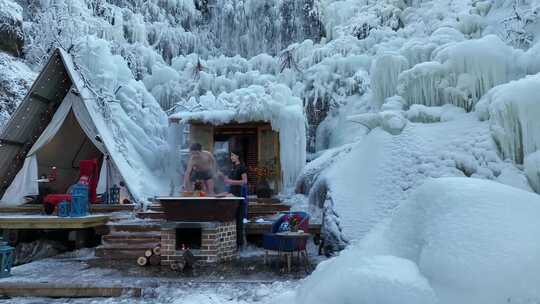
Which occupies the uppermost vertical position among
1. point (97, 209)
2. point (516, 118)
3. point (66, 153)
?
point (66, 153)

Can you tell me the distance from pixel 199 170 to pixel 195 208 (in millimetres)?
1005

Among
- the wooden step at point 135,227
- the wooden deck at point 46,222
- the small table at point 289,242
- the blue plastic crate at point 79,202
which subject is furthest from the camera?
the blue plastic crate at point 79,202

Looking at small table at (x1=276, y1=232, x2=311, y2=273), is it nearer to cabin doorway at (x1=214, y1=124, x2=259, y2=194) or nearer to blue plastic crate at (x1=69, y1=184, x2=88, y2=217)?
blue plastic crate at (x1=69, y1=184, x2=88, y2=217)

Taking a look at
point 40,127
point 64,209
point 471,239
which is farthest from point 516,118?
point 40,127

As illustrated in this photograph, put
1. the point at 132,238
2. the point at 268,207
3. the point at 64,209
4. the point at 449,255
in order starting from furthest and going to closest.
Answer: the point at 268,207, the point at 64,209, the point at 132,238, the point at 449,255

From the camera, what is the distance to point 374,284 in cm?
311

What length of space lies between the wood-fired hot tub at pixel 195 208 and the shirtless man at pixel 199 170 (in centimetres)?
78

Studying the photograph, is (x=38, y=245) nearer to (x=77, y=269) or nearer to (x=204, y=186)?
(x=77, y=269)

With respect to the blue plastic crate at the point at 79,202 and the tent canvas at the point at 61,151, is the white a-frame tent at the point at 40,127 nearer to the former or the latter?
the tent canvas at the point at 61,151

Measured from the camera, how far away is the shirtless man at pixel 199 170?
7551 mm

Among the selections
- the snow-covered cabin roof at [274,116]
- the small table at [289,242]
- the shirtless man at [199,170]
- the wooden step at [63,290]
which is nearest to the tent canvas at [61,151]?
the snow-covered cabin roof at [274,116]

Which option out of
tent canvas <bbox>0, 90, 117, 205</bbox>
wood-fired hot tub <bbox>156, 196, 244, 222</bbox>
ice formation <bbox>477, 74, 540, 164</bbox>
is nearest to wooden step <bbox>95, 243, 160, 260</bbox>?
wood-fired hot tub <bbox>156, 196, 244, 222</bbox>

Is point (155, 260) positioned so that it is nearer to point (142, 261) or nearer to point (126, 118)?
point (142, 261)

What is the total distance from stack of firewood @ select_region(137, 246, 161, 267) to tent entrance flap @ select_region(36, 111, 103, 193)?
7.30 m
